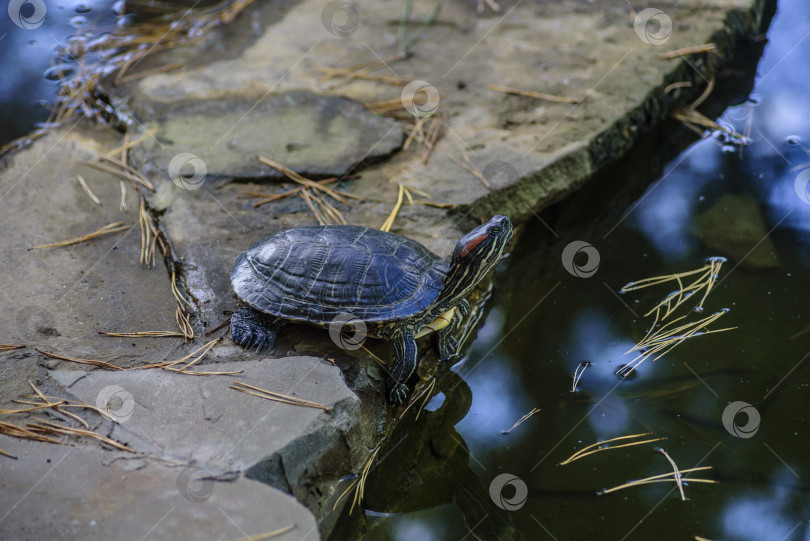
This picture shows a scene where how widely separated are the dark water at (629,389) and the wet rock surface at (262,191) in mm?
313

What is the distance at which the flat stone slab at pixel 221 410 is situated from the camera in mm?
2609

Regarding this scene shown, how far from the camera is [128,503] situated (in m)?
2.38

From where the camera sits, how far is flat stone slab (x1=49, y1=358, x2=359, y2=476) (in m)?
2.61

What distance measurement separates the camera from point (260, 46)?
19.0 feet

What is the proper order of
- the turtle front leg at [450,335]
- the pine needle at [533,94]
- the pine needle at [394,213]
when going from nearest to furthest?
the turtle front leg at [450,335], the pine needle at [394,213], the pine needle at [533,94]

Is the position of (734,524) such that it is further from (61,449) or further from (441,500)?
(61,449)

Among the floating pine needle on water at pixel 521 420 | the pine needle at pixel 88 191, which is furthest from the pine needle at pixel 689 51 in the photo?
the pine needle at pixel 88 191

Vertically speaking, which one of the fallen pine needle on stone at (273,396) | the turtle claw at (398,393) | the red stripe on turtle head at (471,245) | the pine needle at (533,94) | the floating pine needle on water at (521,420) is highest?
the red stripe on turtle head at (471,245)

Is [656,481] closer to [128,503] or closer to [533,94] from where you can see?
[128,503]

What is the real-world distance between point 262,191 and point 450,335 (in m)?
1.62

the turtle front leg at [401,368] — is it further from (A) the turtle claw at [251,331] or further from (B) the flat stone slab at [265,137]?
(B) the flat stone slab at [265,137]

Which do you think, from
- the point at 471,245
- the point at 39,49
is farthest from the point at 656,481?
the point at 39,49

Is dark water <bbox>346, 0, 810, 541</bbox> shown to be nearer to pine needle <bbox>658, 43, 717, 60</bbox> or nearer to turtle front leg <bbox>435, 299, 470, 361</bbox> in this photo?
turtle front leg <bbox>435, 299, 470, 361</bbox>

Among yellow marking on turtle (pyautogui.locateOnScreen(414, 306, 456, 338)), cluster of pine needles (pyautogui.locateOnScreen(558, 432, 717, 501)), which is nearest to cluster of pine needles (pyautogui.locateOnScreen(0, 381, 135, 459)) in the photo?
yellow marking on turtle (pyautogui.locateOnScreen(414, 306, 456, 338))
